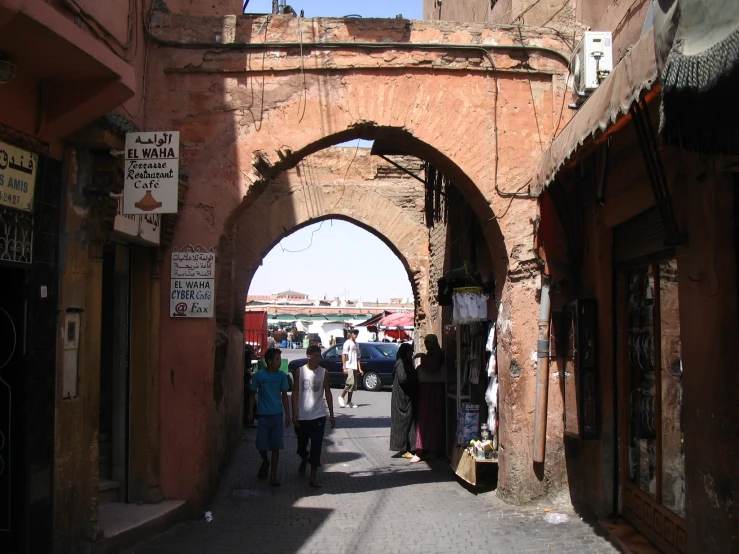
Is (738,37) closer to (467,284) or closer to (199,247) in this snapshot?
(199,247)

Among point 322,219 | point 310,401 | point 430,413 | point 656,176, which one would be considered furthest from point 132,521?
point 322,219

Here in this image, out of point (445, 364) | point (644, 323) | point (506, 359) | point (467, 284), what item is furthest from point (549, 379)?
point (445, 364)

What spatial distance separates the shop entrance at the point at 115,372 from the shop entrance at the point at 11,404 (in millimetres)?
2051

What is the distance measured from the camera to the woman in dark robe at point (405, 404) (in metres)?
9.87

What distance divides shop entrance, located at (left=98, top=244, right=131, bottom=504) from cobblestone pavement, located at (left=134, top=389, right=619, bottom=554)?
86 centimetres

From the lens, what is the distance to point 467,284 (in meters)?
8.73

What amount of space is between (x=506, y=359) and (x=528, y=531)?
163 centimetres

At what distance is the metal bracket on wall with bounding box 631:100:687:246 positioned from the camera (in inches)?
180

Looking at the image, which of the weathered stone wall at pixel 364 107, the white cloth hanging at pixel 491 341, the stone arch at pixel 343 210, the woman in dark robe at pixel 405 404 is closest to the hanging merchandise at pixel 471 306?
the white cloth hanging at pixel 491 341

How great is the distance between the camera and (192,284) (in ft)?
23.0

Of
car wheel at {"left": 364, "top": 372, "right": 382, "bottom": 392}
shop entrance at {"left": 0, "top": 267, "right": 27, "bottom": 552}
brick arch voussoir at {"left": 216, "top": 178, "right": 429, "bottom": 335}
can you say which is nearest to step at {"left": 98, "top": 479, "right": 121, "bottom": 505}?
shop entrance at {"left": 0, "top": 267, "right": 27, "bottom": 552}

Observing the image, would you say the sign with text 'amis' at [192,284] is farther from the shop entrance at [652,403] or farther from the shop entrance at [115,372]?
the shop entrance at [652,403]

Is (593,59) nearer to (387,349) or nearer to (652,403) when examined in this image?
(652,403)

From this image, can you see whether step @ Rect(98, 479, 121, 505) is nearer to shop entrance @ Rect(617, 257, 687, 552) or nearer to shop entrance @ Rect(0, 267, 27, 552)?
shop entrance @ Rect(0, 267, 27, 552)
